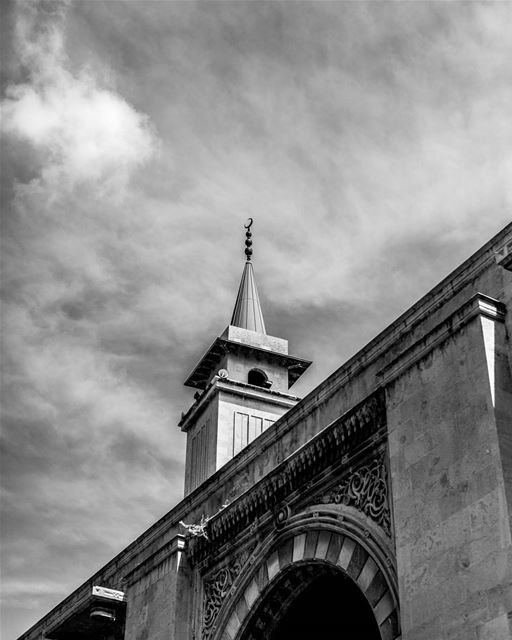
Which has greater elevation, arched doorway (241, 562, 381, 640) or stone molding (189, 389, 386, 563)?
stone molding (189, 389, 386, 563)

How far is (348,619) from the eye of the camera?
15.8 m

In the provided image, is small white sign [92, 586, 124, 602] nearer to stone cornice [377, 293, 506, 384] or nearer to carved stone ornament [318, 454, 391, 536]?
carved stone ornament [318, 454, 391, 536]

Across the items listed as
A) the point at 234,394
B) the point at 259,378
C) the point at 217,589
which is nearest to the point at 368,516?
the point at 217,589

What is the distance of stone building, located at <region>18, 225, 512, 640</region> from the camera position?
1013 centimetres

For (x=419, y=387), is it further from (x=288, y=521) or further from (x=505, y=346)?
(x=288, y=521)

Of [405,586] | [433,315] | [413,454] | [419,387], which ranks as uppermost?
[433,315]

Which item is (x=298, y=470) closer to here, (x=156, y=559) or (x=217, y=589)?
(x=217, y=589)

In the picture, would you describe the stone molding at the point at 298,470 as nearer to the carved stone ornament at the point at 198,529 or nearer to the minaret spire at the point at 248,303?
the carved stone ornament at the point at 198,529

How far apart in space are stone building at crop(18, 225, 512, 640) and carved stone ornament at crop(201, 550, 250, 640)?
0.03 m

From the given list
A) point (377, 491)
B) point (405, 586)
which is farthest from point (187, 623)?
point (405, 586)

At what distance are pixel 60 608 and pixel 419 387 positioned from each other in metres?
12.4

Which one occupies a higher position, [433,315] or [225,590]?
[433,315]

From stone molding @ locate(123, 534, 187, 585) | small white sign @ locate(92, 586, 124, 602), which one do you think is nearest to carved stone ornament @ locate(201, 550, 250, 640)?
stone molding @ locate(123, 534, 187, 585)

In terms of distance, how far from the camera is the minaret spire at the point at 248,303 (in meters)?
29.5
